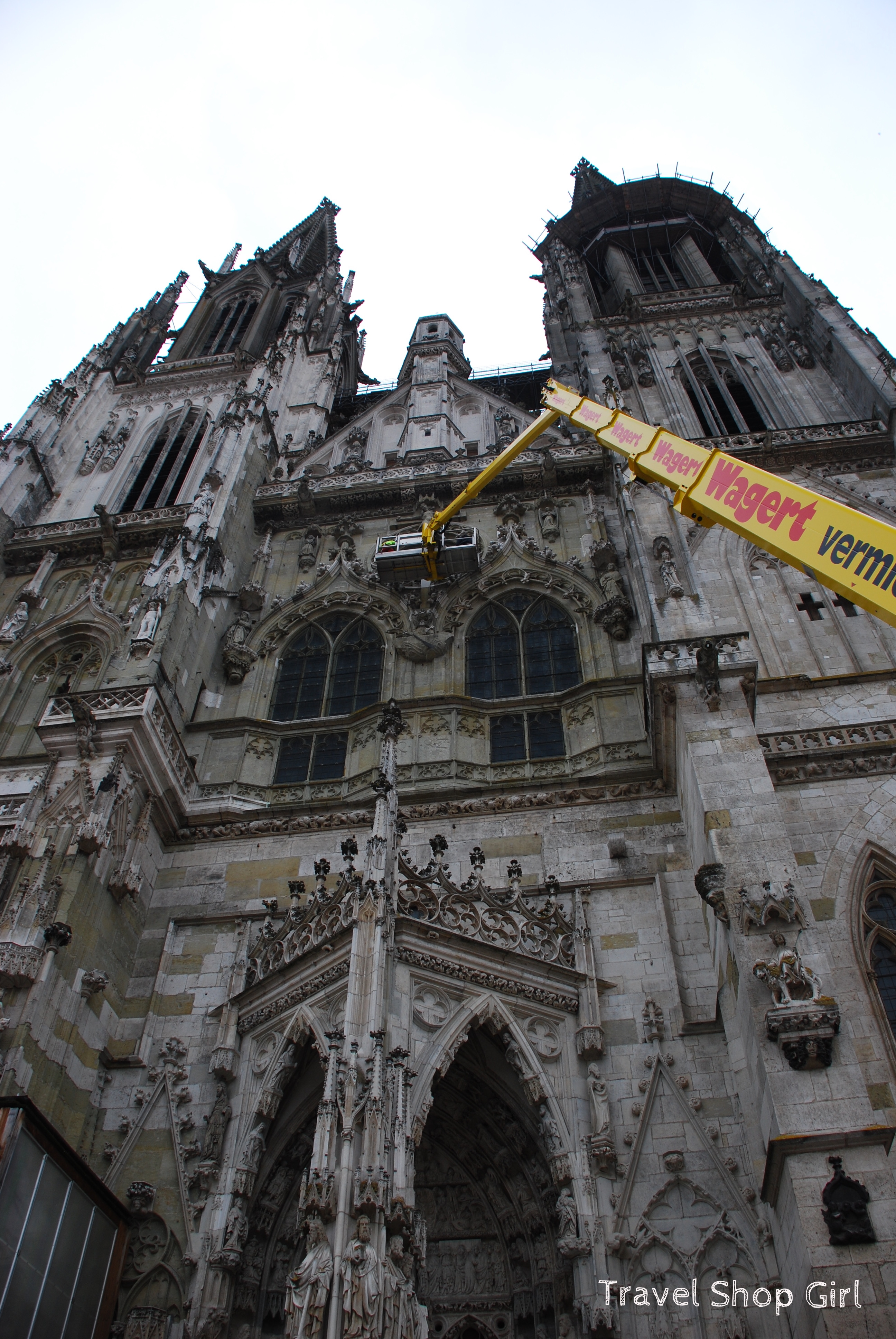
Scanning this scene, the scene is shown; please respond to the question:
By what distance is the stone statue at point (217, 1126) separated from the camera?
1023 cm

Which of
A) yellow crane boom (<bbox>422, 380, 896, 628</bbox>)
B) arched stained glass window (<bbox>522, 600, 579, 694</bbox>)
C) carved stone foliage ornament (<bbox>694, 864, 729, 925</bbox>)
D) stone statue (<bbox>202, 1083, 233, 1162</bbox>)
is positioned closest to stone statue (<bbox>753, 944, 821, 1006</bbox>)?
carved stone foliage ornament (<bbox>694, 864, 729, 925</bbox>)

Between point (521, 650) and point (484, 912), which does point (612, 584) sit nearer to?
point (521, 650)

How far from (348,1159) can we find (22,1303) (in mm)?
2788

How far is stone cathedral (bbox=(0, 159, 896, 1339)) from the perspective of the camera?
865cm

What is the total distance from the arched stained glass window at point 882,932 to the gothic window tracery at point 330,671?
26.4 ft

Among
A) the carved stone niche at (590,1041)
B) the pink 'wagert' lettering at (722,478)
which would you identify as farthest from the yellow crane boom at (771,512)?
the carved stone niche at (590,1041)

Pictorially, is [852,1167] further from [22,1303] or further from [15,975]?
[15,975]

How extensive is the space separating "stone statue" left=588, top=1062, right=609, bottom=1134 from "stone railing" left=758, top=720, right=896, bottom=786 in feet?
12.6

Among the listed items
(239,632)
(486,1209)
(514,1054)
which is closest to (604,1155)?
(514,1054)

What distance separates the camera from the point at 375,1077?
848 centimetres

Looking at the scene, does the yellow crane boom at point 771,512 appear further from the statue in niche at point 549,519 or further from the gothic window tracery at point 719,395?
the gothic window tracery at point 719,395

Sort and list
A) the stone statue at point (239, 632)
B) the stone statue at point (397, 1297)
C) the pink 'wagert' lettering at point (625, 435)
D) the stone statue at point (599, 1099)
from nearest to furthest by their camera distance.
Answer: the stone statue at point (397, 1297) → the stone statue at point (599, 1099) → the pink 'wagert' lettering at point (625, 435) → the stone statue at point (239, 632)

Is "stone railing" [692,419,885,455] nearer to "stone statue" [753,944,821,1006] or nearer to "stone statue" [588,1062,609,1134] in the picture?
"stone statue" [753,944,821,1006]

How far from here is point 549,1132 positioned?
988cm
